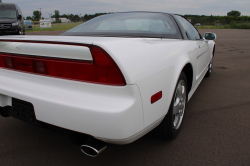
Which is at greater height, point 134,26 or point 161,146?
point 134,26

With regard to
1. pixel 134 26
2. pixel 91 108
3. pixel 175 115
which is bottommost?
pixel 175 115

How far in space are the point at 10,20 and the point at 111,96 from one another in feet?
42.7

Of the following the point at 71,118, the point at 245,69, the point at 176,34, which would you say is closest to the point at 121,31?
the point at 176,34

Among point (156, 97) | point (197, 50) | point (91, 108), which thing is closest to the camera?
point (91, 108)

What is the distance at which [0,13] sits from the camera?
40.9 ft

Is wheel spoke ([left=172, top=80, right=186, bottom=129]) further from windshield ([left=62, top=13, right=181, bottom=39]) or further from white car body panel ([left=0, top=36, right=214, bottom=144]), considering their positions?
windshield ([left=62, top=13, right=181, bottom=39])

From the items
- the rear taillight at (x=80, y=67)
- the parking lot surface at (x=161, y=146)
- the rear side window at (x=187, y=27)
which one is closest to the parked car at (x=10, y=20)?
the parking lot surface at (x=161, y=146)

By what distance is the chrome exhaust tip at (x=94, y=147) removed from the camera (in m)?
1.43

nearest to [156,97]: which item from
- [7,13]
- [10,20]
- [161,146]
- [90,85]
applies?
[90,85]

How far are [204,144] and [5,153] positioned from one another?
1.90 meters

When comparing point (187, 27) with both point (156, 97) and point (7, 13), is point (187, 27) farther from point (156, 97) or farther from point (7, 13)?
point (7, 13)

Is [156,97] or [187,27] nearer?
[156,97]

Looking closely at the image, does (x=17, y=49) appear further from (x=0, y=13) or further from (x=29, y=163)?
(x=0, y=13)

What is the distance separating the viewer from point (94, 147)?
1432mm
